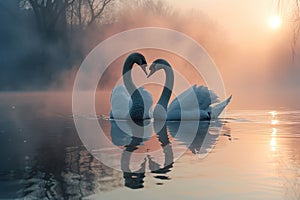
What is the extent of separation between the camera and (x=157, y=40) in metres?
32.5

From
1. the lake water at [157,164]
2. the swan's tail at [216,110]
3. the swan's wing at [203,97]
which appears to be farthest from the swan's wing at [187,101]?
the lake water at [157,164]

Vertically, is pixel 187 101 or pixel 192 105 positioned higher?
pixel 187 101

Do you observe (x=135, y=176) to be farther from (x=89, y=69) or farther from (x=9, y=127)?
(x=89, y=69)

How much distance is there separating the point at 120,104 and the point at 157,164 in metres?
7.23

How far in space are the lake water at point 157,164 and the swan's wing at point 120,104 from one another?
5.71ft

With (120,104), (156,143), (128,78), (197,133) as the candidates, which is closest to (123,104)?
(120,104)

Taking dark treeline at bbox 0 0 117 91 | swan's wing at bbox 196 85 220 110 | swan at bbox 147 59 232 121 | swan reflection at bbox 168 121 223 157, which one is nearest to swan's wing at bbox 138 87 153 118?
swan at bbox 147 59 232 121

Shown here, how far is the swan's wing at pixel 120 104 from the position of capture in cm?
1462

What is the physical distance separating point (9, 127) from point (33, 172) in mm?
5951

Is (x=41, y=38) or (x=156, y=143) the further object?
(x=41, y=38)

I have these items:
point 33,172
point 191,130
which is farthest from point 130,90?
point 33,172

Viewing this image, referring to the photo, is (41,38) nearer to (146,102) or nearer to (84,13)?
(84,13)

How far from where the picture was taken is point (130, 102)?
15.0 metres

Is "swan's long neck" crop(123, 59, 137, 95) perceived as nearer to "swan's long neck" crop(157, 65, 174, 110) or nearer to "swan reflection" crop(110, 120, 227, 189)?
"swan's long neck" crop(157, 65, 174, 110)
